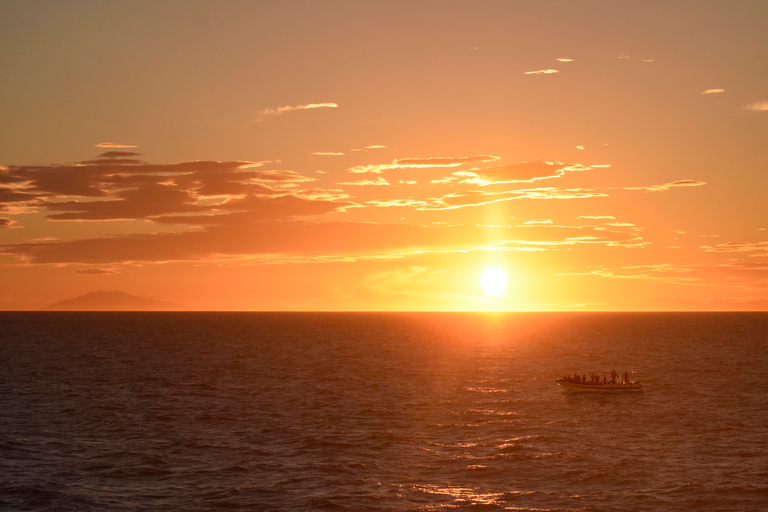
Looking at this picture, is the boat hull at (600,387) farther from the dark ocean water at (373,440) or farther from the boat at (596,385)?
the dark ocean water at (373,440)

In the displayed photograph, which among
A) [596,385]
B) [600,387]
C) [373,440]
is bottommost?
[373,440]

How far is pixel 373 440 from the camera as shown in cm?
5000

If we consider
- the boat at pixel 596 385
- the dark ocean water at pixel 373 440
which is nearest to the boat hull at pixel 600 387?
the boat at pixel 596 385

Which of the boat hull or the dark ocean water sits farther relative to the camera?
the boat hull

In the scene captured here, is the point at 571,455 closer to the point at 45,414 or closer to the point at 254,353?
the point at 45,414

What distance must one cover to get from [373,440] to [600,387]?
38.7 m

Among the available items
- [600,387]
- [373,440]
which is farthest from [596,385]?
[373,440]

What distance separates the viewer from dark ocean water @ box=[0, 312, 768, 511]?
37031 millimetres

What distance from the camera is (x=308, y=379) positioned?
89.6 meters

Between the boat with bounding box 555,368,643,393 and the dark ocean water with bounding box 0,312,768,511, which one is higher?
the boat with bounding box 555,368,643,393

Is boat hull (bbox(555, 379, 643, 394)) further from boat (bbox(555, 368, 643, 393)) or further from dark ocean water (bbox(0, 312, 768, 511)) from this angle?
dark ocean water (bbox(0, 312, 768, 511))

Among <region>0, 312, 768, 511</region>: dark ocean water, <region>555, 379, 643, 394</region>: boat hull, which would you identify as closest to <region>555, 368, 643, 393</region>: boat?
<region>555, 379, 643, 394</region>: boat hull

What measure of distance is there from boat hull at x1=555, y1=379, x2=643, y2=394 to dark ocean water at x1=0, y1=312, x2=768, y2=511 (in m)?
1.73

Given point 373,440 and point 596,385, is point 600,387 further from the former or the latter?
point 373,440
